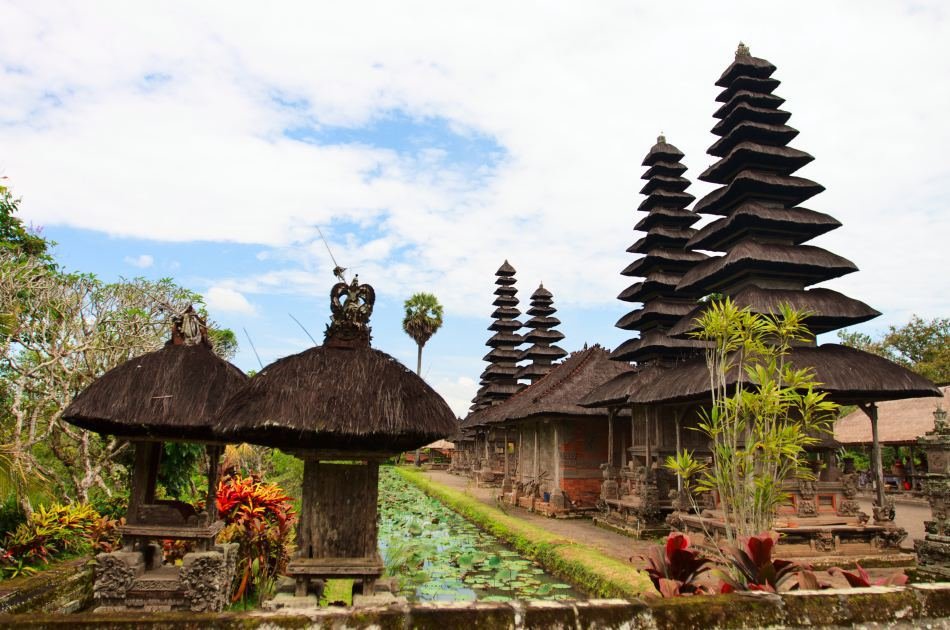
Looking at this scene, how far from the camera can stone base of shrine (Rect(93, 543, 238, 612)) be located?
6660 millimetres

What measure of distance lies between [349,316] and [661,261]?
12528 mm

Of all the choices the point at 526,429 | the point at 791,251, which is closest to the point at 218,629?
the point at 791,251

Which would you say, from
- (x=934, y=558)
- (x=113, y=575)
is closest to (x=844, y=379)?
(x=934, y=558)

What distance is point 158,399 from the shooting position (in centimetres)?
654

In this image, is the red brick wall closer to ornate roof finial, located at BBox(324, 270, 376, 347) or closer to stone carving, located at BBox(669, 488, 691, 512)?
stone carving, located at BBox(669, 488, 691, 512)

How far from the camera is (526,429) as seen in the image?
73.0ft

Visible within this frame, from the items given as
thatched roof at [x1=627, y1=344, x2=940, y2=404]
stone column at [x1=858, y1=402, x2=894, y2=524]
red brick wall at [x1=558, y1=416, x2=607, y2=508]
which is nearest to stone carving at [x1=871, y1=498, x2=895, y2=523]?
stone column at [x1=858, y1=402, x2=894, y2=524]

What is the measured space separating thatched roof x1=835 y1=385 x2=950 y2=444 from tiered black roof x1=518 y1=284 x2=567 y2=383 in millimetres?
13357

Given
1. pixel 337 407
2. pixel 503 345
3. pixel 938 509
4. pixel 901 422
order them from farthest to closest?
pixel 503 345, pixel 901 422, pixel 938 509, pixel 337 407

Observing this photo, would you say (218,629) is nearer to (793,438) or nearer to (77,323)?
(793,438)

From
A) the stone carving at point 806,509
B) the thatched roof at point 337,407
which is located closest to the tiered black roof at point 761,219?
the stone carving at point 806,509

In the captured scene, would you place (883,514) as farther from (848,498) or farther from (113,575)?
(113,575)

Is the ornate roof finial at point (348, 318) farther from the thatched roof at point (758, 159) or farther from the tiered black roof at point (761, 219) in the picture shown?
the thatched roof at point (758, 159)

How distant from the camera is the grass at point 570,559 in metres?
8.45
